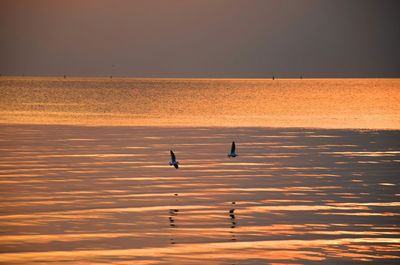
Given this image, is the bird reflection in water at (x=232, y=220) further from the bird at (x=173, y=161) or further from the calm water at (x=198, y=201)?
the bird at (x=173, y=161)

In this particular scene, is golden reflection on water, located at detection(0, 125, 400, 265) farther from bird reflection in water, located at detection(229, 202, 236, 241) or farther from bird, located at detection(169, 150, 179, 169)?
bird, located at detection(169, 150, 179, 169)

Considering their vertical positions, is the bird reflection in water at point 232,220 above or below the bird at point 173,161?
below

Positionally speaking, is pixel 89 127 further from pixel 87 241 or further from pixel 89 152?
pixel 87 241

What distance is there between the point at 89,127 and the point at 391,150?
26.3 meters

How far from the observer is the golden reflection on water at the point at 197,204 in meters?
23.7

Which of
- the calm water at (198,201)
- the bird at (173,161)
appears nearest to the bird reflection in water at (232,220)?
the calm water at (198,201)

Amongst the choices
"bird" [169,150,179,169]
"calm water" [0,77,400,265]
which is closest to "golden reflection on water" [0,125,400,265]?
"calm water" [0,77,400,265]

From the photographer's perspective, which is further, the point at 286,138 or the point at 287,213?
the point at 286,138

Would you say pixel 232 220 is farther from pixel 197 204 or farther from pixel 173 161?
pixel 173 161

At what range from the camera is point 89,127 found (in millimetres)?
71312

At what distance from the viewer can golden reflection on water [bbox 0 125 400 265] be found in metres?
23.7

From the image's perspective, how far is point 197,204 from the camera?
30.9 m

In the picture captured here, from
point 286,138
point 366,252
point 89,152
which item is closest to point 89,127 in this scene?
point 286,138

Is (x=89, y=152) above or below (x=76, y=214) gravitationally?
above
